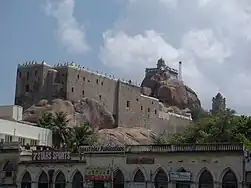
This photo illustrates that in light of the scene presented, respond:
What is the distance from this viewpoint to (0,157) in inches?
2154

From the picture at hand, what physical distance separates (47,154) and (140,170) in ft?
33.0

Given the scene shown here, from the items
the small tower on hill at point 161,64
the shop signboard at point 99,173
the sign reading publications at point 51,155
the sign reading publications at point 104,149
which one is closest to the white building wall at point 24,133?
the sign reading publications at point 51,155

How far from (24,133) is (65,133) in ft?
25.0

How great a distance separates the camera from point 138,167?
4697 cm

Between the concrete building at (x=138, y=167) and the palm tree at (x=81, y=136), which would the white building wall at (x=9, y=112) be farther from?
the concrete building at (x=138, y=167)

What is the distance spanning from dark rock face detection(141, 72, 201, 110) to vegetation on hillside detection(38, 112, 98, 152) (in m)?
52.0

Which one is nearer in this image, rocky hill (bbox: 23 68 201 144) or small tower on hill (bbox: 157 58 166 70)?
rocky hill (bbox: 23 68 201 144)

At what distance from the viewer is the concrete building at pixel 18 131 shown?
209 ft

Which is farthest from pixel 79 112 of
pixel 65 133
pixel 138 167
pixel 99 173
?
pixel 138 167

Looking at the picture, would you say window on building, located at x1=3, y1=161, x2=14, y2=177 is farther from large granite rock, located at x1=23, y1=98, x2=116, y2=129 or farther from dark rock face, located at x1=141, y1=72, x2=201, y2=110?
dark rock face, located at x1=141, y1=72, x2=201, y2=110

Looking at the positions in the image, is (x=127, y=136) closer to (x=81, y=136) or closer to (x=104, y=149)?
(x=81, y=136)

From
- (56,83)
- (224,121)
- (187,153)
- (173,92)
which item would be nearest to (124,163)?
(187,153)

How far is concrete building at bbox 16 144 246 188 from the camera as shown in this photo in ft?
139

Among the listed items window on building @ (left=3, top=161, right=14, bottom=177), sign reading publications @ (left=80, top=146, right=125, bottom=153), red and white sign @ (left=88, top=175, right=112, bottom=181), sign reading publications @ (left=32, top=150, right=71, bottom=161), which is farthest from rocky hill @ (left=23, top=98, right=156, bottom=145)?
red and white sign @ (left=88, top=175, right=112, bottom=181)
